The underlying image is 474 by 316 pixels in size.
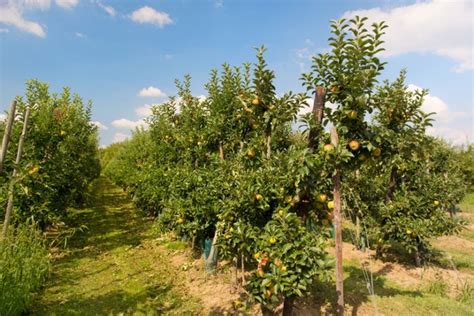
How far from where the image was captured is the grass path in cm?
527

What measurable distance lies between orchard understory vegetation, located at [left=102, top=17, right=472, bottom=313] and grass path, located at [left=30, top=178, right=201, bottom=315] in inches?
42.5

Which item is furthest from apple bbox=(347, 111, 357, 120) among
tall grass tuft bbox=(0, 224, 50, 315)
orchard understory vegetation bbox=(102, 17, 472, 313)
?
tall grass tuft bbox=(0, 224, 50, 315)

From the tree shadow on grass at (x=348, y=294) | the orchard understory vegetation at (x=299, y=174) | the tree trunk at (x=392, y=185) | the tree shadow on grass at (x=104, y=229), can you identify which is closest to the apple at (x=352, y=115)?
the orchard understory vegetation at (x=299, y=174)

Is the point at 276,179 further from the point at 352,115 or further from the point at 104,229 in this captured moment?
the point at 104,229

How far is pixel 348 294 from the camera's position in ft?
18.9

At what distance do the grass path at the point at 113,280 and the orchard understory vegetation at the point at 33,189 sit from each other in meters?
0.53

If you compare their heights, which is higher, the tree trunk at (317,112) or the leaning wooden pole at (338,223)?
the tree trunk at (317,112)

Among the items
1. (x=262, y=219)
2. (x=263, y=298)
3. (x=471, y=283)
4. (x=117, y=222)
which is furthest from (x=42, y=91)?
(x=471, y=283)

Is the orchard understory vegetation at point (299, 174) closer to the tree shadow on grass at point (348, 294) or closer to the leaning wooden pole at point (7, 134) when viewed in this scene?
the tree shadow on grass at point (348, 294)

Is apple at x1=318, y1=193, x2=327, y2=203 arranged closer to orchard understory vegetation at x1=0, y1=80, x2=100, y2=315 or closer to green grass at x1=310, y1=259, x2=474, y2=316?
green grass at x1=310, y1=259, x2=474, y2=316

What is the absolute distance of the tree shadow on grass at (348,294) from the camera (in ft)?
16.6

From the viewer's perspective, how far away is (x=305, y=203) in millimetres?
4383

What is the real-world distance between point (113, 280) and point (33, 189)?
298 cm

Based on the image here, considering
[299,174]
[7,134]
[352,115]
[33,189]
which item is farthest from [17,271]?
→ [352,115]
